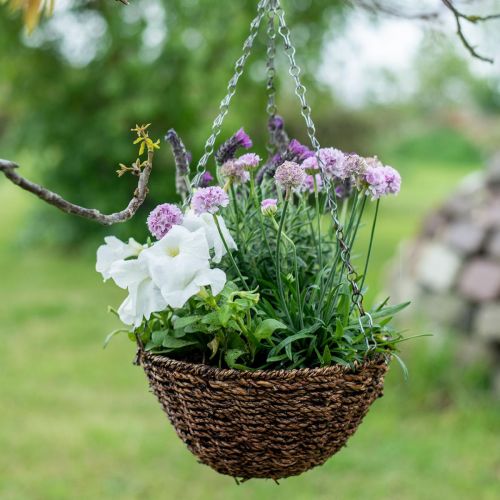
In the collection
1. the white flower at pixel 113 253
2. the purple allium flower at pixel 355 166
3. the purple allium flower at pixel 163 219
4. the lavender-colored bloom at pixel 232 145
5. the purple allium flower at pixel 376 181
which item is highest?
the lavender-colored bloom at pixel 232 145

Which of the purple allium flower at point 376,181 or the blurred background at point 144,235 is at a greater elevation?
the blurred background at point 144,235

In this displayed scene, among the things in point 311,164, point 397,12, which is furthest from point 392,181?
point 397,12

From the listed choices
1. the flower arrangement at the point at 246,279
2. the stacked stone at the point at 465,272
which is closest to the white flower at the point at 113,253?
the flower arrangement at the point at 246,279

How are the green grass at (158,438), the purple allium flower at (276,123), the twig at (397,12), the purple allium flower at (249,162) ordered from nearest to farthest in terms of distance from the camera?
the purple allium flower at (249,162) < the purple allium flower at (276,123) < the twig at (397,12) < the green grass at (158,438)

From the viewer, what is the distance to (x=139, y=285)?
139 cm

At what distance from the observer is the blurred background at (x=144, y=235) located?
4238mm

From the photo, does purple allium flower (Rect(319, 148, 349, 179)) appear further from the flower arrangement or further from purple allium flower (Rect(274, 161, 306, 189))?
purple allium flower (Rect(274, 161, 306, 189))

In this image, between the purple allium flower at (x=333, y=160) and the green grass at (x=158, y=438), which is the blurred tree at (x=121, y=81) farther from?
the purple allium flower at (x=333, y=160)

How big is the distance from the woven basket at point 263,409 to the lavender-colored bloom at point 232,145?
1.42 ft

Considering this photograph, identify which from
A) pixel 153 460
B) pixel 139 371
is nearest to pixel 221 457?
pixel 153 460

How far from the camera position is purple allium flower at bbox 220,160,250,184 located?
1537 mm

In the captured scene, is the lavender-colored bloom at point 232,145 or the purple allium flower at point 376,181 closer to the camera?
the purple allium flower at point 376,181

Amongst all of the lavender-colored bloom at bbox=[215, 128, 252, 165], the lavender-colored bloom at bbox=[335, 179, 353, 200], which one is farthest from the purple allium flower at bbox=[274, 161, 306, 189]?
the lavender-colored bloom at bbox=[335, 179, 353, 200]

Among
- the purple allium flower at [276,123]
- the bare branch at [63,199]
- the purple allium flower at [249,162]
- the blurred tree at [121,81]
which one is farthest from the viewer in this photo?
the blurred tree at [121,81]
